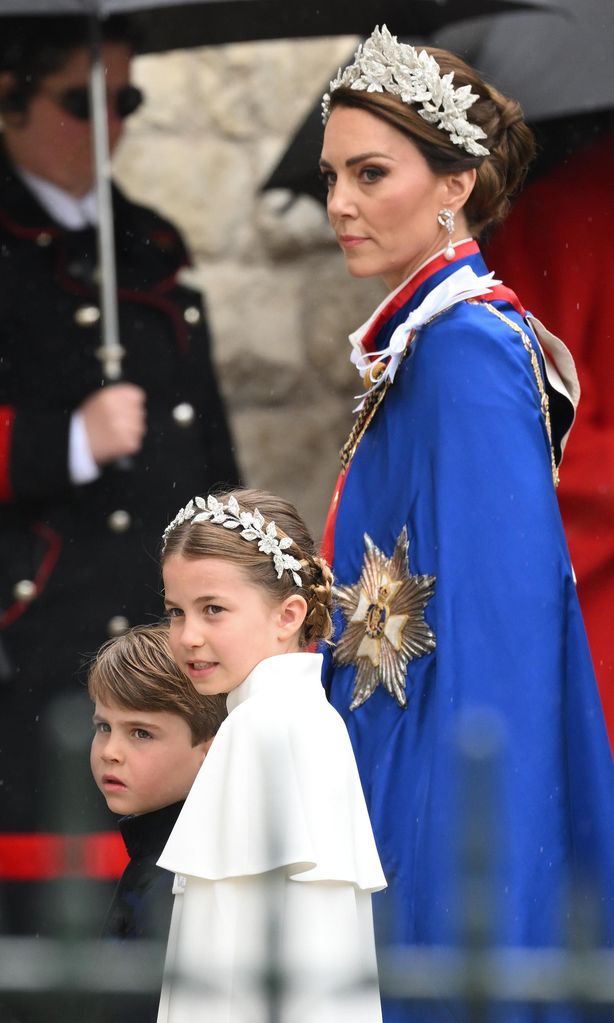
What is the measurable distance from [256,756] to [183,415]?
6.30 feet

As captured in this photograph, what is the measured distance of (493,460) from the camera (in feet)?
9.41

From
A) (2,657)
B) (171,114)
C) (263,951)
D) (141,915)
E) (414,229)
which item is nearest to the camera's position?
(263,951)

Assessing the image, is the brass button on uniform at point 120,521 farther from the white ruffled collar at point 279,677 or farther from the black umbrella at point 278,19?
the white ruffled collar at point 279,677

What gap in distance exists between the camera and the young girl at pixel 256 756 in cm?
226

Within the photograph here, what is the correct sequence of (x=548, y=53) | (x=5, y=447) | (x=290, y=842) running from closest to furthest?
1. (x=290, y=842)
2. (x=548, y=53)
3. (x=5, y=447)

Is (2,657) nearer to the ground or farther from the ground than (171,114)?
nearer to the ground

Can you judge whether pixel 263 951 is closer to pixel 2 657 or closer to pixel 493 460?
pixel 493 460

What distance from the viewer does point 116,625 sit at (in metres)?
4.01

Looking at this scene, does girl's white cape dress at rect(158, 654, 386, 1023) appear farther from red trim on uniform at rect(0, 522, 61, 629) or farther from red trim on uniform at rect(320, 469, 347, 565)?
red trim on uniform at rect(0, 522, 61, 629)

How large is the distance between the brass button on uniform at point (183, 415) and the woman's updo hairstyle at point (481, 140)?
3.67 ft

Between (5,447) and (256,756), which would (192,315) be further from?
(256,756)

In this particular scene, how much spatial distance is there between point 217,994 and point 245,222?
12.7ft

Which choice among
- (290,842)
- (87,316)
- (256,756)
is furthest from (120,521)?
(290,842)

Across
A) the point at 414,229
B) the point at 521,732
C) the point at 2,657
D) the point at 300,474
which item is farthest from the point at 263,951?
the point at 300,474
